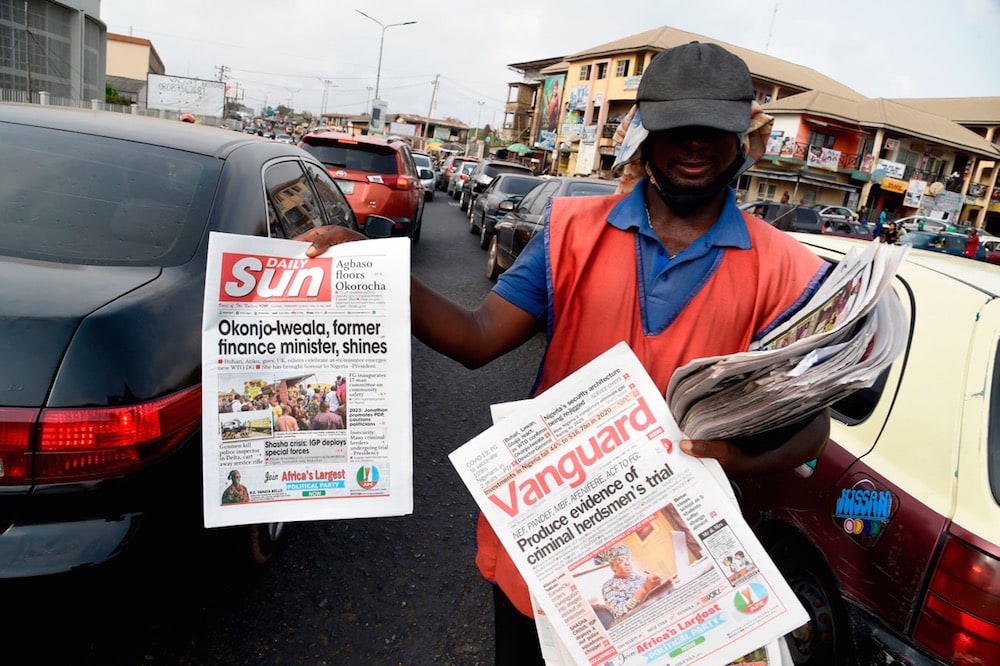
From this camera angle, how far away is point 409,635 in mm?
2369

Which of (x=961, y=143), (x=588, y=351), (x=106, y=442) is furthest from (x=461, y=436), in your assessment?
(x=961, y=143)

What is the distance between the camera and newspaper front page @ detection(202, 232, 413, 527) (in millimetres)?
1184

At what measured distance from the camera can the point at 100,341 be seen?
5.41ft

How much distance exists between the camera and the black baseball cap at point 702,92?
121 cm

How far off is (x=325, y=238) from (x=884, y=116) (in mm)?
44623

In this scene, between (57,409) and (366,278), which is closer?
(366,278)

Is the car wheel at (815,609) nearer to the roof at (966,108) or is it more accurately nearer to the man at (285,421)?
the man at (285,421)

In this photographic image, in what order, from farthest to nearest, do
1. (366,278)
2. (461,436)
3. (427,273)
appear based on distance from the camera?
(427,273)
(461,436)
(366,278)

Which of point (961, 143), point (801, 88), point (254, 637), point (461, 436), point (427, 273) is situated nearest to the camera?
point (254, 637)

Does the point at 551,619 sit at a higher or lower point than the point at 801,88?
lower

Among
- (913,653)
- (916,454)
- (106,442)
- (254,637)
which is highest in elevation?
(916,454)

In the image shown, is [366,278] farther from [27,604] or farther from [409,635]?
[409,635]

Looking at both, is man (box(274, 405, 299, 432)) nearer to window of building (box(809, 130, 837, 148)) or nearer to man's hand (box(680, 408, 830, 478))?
man's hand (box(680, 408, 830, 478))

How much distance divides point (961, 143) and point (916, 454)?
48.0 metres
